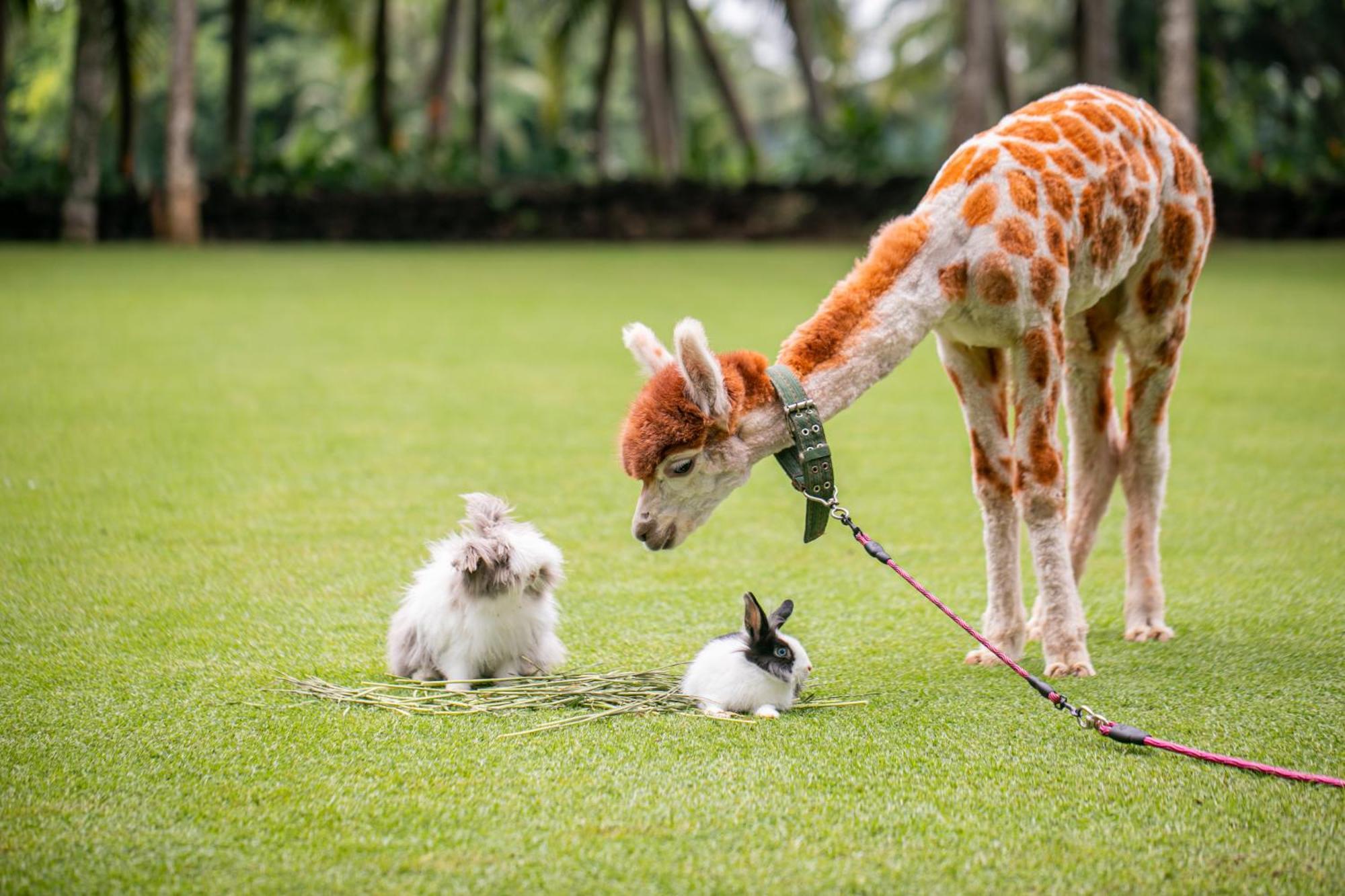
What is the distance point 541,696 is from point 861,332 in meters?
1.44

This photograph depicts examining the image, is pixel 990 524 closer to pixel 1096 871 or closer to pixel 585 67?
pixel 1096 871

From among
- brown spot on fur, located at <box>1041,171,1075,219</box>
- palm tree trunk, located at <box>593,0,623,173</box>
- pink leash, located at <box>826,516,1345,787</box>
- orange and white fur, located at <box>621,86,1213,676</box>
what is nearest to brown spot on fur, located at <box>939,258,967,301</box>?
orange and white fur, located at <box>621,86,1213,676</box>

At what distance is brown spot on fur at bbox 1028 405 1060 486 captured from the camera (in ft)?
14.4

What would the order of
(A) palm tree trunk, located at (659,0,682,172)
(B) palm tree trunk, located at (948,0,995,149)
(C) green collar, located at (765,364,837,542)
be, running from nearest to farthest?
(C) green collar, located at (765,364,837,542) → (B) palm tree trunk, located at (948,0,995,149) → (A) palm tree trunk, located at (659,0,682,172)

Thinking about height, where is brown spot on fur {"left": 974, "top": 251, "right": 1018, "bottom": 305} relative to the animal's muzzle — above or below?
above

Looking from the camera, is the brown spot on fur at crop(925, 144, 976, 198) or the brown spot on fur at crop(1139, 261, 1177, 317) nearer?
the brown spot on fur at crop(925, 144, 976, 198)

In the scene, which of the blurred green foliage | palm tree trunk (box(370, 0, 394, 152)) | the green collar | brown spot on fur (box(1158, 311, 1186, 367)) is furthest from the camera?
palm tree trunk (box(370, 0, 394, 152))

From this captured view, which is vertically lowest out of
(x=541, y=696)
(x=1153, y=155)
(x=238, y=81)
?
(x=541, y=696)

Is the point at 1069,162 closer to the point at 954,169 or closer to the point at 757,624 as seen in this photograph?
the point at 954,169

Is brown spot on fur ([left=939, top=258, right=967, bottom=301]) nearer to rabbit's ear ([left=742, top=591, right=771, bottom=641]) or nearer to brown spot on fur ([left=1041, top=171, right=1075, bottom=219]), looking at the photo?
brown spot on fur ([left=1041, top=171, right=1075, bottom=219])

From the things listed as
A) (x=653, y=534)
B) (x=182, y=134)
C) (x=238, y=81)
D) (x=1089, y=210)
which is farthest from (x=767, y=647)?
(x=238, y=81)

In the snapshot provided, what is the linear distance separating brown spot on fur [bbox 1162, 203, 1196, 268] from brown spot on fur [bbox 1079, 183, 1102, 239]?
1.64 feet

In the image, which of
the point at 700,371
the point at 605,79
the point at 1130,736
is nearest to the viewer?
the point at 1130,736

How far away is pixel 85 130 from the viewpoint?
18734mm
